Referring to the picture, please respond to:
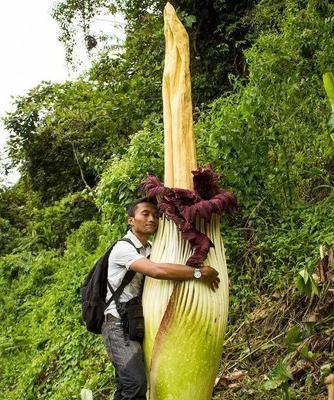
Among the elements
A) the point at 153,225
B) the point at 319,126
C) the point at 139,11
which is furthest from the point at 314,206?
the point at 139,11

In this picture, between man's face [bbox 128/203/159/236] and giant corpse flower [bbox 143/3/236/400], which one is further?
man's face [bbox 128/203/159/236]

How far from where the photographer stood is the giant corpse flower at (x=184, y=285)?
8.22 ft

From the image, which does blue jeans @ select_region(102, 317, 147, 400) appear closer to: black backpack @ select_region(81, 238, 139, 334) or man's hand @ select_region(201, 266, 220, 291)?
black backpack @ select_region(81, 238, 139, 334)

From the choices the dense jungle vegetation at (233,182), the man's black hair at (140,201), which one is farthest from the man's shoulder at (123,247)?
the dense jungle vegetation at (233,182)

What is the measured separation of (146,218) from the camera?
2906 millimetres

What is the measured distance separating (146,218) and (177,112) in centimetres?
49

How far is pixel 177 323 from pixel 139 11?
7642mm

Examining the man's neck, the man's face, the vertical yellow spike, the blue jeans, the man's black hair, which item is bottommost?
the blue jeans

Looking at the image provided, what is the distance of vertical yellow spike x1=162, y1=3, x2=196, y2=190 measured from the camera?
2695 mm

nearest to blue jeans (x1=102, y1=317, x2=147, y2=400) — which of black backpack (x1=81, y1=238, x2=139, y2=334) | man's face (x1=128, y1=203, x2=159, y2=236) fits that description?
black backpack (x1=81, y1=238, x2=139, y2=334)

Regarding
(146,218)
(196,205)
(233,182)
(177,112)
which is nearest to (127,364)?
(146,218)

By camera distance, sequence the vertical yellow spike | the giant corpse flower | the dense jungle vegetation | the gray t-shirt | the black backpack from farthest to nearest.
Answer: the dense jungle vegetation < the black backpack < the gray t-shirt < the vertical yellow spike < the giant corpse flower

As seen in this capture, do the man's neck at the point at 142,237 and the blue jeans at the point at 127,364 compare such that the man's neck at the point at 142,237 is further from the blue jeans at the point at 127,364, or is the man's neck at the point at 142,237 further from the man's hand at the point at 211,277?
the man's hand at the point at 211,277

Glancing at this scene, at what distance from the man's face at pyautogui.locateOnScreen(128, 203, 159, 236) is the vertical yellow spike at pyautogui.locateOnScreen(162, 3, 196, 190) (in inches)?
8.8
